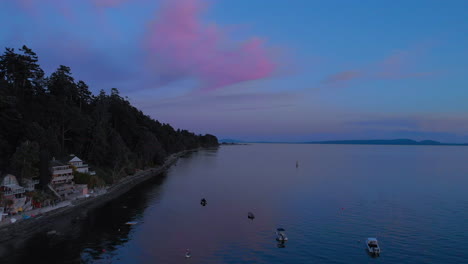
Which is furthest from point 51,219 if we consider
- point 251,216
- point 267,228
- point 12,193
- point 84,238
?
point 267,228

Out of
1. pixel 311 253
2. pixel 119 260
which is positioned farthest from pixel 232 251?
pixel 119 260

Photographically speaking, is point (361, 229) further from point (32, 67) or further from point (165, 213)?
point (32, 67)

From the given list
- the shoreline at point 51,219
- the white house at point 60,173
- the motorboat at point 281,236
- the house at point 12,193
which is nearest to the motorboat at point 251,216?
the motorboat at point 281,236

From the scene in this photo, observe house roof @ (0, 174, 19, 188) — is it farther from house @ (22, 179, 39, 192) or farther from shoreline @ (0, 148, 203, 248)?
shoreline @ (0, 148, 203, 248)

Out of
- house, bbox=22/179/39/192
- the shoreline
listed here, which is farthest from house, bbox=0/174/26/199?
the shoreline

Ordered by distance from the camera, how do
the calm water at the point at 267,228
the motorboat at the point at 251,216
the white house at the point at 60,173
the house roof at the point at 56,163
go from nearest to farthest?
the calm water at the point at 267,228
the motorboat at the point at 251,216
the house roof at the point at 56,163
the white house at the point at 60,173

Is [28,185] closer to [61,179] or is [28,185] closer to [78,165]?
[61,179]

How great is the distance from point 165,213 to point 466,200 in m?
68.8

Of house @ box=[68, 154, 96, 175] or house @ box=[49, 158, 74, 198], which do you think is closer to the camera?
house @ box=[49, 158, 74, 198]

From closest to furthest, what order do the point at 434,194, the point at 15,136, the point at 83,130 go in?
the point at 15,136
the point at 434,194
the point at 83,130

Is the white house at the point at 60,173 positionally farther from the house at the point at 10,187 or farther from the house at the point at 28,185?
the house at the point at 10,187

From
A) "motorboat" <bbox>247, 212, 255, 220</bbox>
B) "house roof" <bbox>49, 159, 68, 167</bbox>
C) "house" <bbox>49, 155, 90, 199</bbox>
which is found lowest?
"motorboat" <bbox>247, 212, 255, 220</bbox>

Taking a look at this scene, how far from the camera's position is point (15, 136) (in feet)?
245

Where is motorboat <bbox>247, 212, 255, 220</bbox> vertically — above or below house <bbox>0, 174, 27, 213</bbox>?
below
